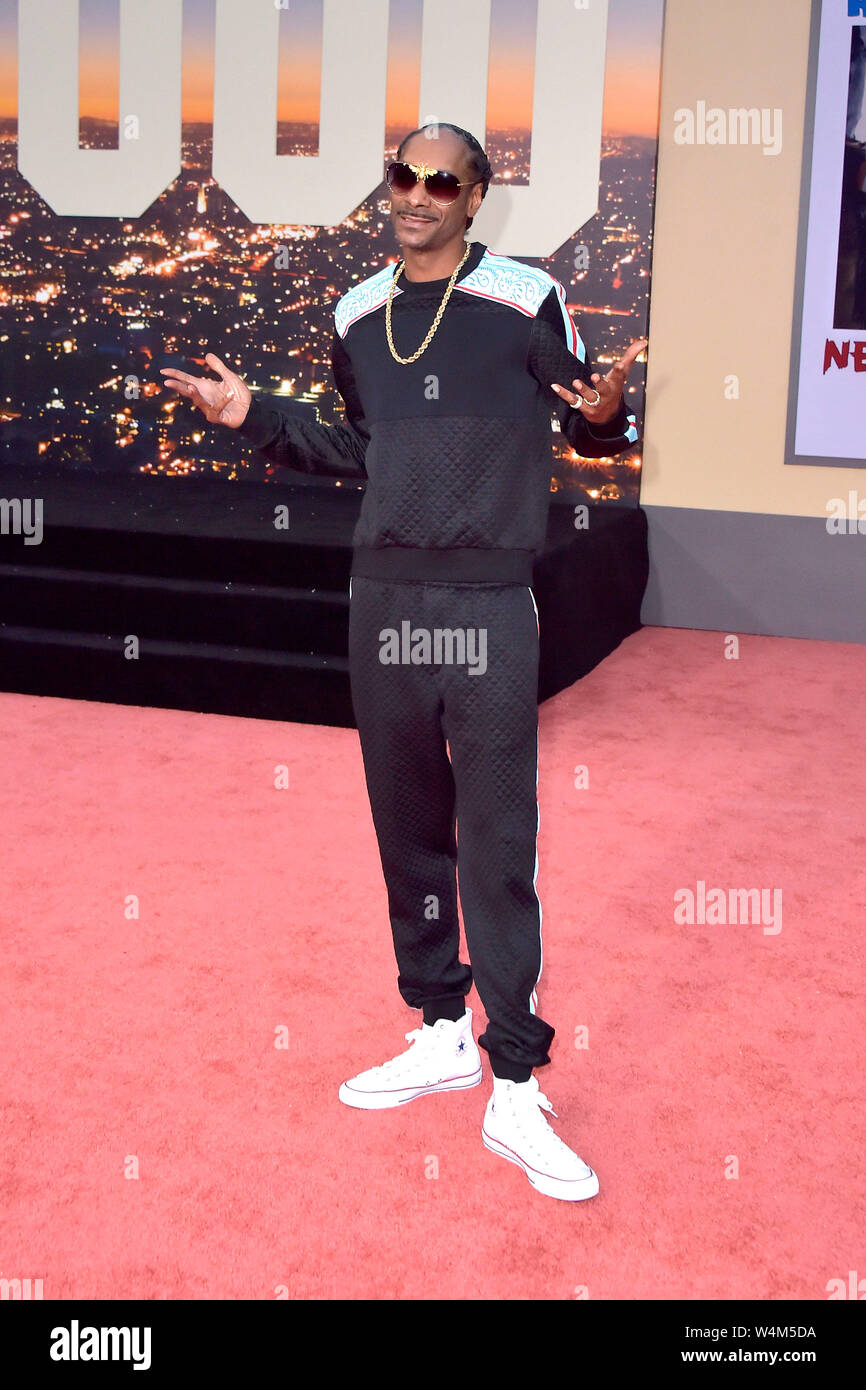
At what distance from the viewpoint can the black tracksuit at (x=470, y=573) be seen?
6.93ft

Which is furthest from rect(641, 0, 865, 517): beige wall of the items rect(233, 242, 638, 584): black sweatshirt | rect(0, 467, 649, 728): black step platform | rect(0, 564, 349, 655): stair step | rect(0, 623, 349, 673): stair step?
rect(233, 242, 638, 584): black sweatshirt

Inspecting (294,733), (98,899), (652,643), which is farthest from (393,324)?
(652,643)

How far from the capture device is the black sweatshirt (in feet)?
6.92

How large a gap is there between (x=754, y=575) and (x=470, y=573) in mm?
4138

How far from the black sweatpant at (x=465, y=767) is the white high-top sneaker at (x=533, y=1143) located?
0.12 feet

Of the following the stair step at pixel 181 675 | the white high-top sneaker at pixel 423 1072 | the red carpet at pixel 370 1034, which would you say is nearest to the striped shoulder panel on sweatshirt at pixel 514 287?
the white high-top sneaker at pixel 423 1072

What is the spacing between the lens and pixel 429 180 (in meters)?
2.05

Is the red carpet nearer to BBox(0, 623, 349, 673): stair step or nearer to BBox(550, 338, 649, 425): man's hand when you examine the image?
BBox(0, 623, 349, 673): stair step

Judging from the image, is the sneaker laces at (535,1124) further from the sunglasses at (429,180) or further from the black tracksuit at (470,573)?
the sunglasses at (429,180)

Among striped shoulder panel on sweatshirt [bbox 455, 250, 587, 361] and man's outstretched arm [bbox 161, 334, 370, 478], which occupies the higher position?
striped shoulder panel on sweatshirt [bbox 455, 250, 587, 361]

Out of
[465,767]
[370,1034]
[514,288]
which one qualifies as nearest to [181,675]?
[370,1034]

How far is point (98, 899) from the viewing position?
10.6ft

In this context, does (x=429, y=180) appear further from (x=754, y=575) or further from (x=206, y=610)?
(x=754, y=575)

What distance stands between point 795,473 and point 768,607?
1.82 feet
